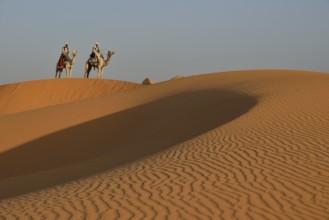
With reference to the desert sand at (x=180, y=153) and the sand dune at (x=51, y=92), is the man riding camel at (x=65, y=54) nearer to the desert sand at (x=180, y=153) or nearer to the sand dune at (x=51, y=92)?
the sand dune at (x=51, y=92)

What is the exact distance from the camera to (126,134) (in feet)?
62.8

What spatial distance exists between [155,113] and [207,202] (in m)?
14.2

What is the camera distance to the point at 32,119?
22953 mm

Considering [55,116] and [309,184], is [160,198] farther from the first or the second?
[55,116]

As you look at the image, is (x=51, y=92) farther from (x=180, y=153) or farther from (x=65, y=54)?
(x=180, y=153)

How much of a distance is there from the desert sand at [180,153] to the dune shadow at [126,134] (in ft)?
0.19

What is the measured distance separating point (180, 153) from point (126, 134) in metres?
8.99

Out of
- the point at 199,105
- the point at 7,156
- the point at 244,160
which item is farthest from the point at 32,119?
the point at 244,160

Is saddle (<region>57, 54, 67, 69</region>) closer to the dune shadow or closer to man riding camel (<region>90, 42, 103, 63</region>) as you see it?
man riding camel (<region>90, 42, 103, 63</region>)

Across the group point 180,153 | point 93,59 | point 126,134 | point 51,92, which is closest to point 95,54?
point 93,59

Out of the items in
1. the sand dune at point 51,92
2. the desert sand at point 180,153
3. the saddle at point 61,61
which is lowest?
the desert sand at point 180,153

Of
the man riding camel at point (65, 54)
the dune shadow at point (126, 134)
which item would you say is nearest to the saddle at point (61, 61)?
the man riding camel at point (65, 54)

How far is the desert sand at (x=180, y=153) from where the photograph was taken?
22.1ft

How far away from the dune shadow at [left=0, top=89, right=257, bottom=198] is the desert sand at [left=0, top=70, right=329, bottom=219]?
0.19 ft
